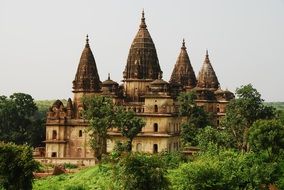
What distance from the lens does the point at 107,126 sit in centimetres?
Result: 4909

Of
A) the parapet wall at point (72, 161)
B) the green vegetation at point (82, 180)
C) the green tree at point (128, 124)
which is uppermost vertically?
the green tree at point (128, 124)

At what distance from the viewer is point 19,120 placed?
215 ft

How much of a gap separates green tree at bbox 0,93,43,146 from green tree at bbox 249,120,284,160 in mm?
28399

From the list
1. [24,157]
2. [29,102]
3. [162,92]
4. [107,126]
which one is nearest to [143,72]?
[162,92]

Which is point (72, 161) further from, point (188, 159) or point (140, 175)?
point (140, 175)

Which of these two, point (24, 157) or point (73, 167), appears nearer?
point (24, 157)

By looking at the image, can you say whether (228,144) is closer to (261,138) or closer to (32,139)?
(261,138)

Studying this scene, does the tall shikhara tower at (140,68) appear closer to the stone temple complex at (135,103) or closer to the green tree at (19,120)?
the stone temple complex at (135,103)

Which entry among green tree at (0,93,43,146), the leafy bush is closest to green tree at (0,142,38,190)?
the leafy bush

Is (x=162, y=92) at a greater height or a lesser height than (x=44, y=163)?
greater

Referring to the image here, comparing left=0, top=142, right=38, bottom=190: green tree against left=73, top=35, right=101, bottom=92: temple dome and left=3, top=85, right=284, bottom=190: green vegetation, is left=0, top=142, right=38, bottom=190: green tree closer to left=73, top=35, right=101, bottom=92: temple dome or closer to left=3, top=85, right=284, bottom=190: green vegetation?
left=3, top=85, right=284, bottom=190: green vegetation

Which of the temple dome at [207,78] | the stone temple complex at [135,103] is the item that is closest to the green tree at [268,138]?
the stone temple complex at [135,103]

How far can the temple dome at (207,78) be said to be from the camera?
6638cm

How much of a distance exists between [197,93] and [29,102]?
1723 cm
